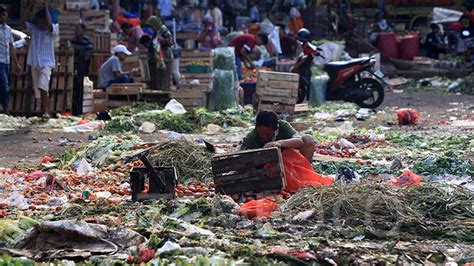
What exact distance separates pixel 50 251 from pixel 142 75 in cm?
1382

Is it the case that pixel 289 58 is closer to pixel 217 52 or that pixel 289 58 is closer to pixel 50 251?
pixel 217 52

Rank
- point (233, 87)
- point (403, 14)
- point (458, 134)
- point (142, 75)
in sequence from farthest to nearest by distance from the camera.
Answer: point (403, 14)
point (142, 75)
point (233, 87)
point (458, 134)

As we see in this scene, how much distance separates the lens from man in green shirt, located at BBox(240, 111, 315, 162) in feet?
30.9

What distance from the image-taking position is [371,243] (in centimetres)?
731

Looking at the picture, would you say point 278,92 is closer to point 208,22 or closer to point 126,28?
point 126,28

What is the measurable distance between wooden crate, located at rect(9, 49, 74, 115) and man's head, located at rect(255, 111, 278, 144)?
8.46 m

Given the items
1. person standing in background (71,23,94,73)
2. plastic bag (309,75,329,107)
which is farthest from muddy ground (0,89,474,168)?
person standing in background (71,23,94,73)

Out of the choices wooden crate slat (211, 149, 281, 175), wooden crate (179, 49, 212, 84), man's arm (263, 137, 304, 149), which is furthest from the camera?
wooden crate (179, 49, 212, 84)

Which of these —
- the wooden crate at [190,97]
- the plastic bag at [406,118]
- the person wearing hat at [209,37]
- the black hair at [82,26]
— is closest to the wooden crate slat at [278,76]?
the wooden crate at [190,97]

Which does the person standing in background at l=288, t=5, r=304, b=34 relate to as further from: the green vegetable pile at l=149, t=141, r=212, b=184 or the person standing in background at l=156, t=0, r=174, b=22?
the green vegetable pile at l=149, t=141, r=212, b=184

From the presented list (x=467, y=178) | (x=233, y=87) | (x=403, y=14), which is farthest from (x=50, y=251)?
(x=403, y=14)

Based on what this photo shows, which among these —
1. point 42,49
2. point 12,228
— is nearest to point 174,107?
point 42,49

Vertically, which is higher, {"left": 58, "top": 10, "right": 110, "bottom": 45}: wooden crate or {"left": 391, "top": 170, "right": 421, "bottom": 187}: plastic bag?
{"left": 58, "top": 10, "right": 110, "bottom": 45}: wooden crate

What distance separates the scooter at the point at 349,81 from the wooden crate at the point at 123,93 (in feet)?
10.4
